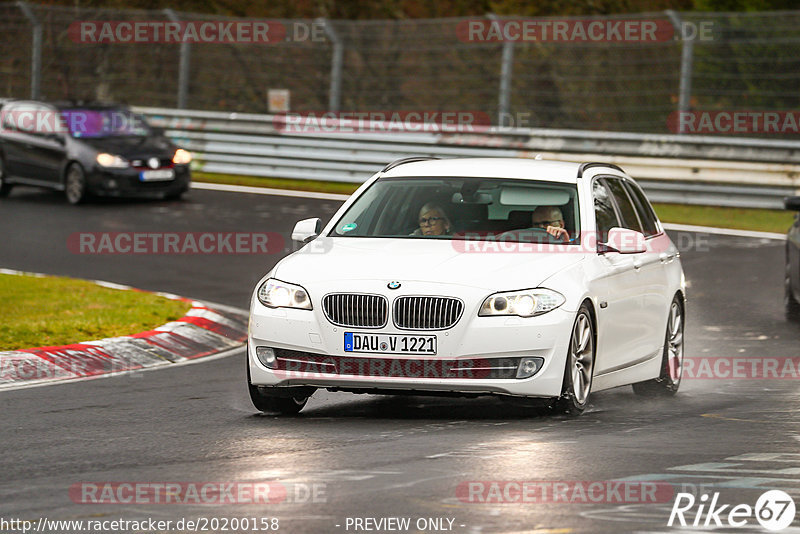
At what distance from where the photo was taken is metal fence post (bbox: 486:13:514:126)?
26016mm

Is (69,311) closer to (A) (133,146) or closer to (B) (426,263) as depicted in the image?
(B) (426,263)

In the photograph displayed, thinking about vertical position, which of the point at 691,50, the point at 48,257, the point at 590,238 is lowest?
the point at 48,257

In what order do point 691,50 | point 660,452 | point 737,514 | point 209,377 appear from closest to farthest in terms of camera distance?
point 737,514
point 660,452
point 209,377
point 691,50

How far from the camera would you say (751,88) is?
25.1 meters

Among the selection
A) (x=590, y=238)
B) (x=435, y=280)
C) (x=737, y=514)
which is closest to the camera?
(x=737, y=514)

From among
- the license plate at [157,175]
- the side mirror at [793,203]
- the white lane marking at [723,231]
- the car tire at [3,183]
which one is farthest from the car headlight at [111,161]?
the side mirror at [793,203]

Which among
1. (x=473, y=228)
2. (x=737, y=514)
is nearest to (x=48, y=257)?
(x=473, y=228)

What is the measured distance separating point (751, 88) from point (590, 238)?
16.2 metres

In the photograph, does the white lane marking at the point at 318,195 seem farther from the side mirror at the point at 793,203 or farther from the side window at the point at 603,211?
the side window at the point at 603,211

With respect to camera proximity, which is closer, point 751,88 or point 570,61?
point 751,88

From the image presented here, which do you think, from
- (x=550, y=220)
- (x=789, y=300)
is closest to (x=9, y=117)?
(x=789, y=300)

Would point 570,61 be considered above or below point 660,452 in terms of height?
above

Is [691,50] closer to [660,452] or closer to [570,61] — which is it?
[570,61]

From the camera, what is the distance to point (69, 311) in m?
13.8
